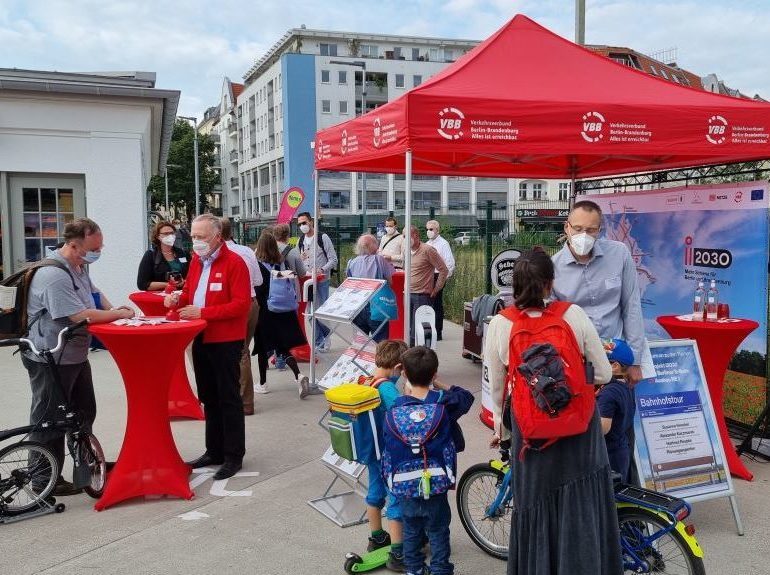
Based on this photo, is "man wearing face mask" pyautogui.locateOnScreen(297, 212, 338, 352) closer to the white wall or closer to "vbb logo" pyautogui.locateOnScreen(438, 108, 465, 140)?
the white wall

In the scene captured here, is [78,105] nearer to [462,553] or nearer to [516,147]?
[516,147]

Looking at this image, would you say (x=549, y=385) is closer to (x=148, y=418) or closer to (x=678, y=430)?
(x=678, y=430)

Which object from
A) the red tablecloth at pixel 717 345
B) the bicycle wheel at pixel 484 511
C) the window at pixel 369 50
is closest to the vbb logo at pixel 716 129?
the red tablecloth at pixel 717 345

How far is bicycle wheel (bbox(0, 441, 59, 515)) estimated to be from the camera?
4.02 metres

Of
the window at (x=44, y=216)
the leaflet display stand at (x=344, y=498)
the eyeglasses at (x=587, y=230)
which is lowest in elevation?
the leaflet display stand at (x=344, y=498)

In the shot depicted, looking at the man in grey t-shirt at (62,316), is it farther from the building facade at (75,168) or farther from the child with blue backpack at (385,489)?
the building facade at (75,168)

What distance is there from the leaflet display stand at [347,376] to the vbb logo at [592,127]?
2.12 metres

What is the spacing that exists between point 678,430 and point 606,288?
3.37 ft

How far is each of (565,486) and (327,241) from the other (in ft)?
24.4

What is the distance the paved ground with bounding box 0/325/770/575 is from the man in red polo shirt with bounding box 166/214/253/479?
1.43 feet

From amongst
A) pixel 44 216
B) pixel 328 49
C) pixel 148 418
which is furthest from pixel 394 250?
pixel 328 49

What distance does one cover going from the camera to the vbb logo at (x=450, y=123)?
4.66m

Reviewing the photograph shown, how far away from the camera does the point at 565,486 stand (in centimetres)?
264

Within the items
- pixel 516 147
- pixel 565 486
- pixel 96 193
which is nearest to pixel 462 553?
pixel 565 486
